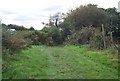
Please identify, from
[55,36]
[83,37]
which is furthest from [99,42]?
[55,36]

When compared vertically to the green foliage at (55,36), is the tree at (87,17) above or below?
above

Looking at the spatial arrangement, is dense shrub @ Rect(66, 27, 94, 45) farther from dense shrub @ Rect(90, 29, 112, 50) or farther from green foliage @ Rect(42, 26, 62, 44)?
green foliage @ Rect(42, 26, 62, 44)

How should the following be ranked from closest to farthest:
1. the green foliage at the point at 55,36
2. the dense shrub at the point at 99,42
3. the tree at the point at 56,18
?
the dense shrub at the point at 99,42 < the green foliage at the point at 55,36 < the tree at the point at 56,18

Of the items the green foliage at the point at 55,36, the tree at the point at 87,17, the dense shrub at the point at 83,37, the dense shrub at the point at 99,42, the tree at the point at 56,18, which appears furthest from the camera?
the tree at the point at 56,18

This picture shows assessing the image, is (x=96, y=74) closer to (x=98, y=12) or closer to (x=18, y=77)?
(x=18, y=77)

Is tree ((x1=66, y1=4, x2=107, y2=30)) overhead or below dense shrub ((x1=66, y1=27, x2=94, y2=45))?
overhead

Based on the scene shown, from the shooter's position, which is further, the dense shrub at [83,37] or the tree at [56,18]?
the tree at [56,18]

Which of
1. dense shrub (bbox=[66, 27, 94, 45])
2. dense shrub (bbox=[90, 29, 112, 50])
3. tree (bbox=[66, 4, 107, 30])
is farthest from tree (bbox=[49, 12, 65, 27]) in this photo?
dense shrub (bbox=[90, 29, 112, 50])

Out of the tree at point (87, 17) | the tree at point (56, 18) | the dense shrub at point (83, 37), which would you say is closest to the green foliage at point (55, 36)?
the tree at point (87, 17)

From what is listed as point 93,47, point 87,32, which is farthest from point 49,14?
point 93,47

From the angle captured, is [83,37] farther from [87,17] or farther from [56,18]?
[56,18]

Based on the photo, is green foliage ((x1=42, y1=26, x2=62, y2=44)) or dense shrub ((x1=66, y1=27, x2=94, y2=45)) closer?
dense shrub ((x1=66, y1=27, x2=94, y2=45))

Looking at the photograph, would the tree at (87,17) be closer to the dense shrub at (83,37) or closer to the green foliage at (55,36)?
the green foliage at (55,36)

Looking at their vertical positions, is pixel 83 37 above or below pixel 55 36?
above
